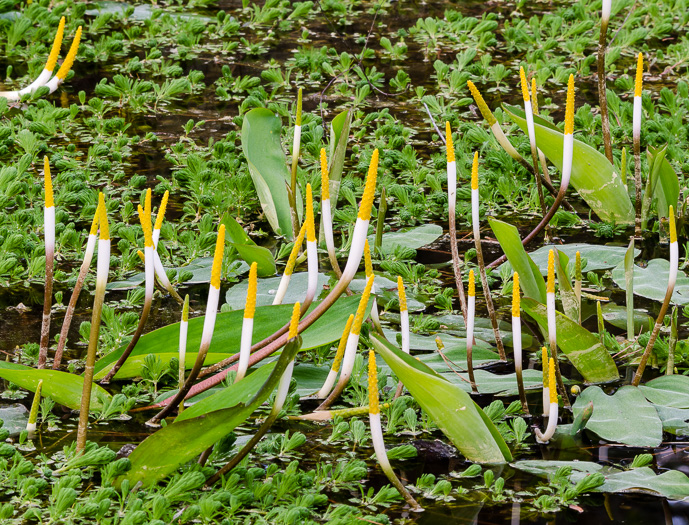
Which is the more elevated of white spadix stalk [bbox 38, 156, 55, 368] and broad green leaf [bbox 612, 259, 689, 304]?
white spadix stalk [bbox 38, 156, 55, 368]

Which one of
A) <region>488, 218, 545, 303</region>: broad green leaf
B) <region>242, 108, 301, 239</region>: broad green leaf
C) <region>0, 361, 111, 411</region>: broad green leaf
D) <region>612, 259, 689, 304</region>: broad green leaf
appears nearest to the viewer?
<region>0, 361, 111, 411</region>: broad green leaf

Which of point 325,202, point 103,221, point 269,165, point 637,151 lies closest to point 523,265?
point 325,202

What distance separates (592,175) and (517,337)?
5.16 ft

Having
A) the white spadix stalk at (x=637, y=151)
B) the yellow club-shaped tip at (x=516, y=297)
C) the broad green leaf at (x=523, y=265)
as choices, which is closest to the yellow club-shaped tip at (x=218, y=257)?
the yellow club-shaped tip at (x=516, y=297)

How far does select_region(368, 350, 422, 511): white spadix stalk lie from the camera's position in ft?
6.14

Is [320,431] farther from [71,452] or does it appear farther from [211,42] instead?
[211,42]

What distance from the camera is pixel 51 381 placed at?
91.0 inches

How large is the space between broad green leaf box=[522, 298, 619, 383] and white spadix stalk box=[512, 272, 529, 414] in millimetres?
194

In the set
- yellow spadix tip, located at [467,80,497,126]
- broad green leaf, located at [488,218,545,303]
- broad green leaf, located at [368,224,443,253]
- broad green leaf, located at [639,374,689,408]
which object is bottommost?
broad green leaf, located at [639,374,689,408]

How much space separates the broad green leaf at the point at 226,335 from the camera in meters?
2.51

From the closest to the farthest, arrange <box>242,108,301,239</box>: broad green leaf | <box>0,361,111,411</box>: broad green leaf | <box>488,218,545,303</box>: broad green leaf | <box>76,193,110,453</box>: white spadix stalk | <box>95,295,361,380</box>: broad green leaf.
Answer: <box>76,193,110,453</box>: white spadix stalk → <box>0,361,111,411</box>: broad green leaf → <box>95,295,361,380</box>: broad green leaf → <box>488,218,545,303</box>: broad green leaf → <box>242,108,301,239</box>: broad green leaf

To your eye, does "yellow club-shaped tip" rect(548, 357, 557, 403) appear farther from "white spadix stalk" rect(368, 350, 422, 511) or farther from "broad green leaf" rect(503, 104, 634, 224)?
"broad green leaf" rect(503, 104, 634, 224)

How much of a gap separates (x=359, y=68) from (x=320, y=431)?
11.3 ft

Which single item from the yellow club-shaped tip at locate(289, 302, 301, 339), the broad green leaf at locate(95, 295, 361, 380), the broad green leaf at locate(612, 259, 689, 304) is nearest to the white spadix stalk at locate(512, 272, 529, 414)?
the broad green leaf at locate(95, 295, 361, 380)
